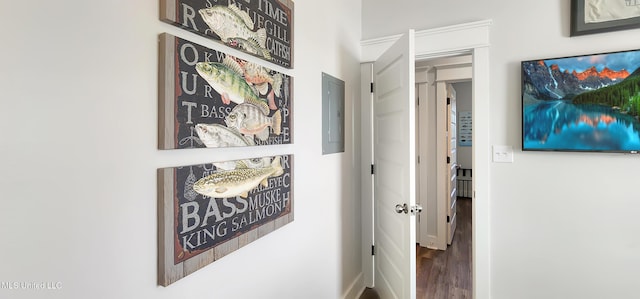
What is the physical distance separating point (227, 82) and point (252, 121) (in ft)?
0.61

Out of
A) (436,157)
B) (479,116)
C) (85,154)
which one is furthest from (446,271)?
(85,154)

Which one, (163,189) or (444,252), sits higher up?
(163,189)

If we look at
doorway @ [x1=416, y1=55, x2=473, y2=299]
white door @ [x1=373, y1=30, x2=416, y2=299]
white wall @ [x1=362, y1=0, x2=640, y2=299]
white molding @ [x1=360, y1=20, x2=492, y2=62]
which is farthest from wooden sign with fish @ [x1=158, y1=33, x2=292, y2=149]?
doorway @ [x1=416, y1=55, x2=473, y2=299]

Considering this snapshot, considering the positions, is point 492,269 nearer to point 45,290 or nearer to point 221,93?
point 221,93

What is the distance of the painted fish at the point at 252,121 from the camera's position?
107 cm

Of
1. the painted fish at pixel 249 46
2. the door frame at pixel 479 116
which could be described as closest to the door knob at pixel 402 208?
the door frame at pixel 479 116

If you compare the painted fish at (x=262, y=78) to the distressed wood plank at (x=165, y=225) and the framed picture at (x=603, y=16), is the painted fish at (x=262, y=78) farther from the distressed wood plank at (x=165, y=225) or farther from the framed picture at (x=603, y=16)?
the framed picture at (x=603, y=16)

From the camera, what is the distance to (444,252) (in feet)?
11.3

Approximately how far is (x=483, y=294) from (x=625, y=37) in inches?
73.9

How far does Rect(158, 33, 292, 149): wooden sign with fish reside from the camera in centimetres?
84

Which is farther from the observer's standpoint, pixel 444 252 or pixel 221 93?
pixel 444 252

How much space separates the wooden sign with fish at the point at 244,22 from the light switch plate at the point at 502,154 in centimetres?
159

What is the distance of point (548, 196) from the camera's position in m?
1.95

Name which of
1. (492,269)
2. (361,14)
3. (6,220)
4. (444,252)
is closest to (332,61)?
(361,14)
